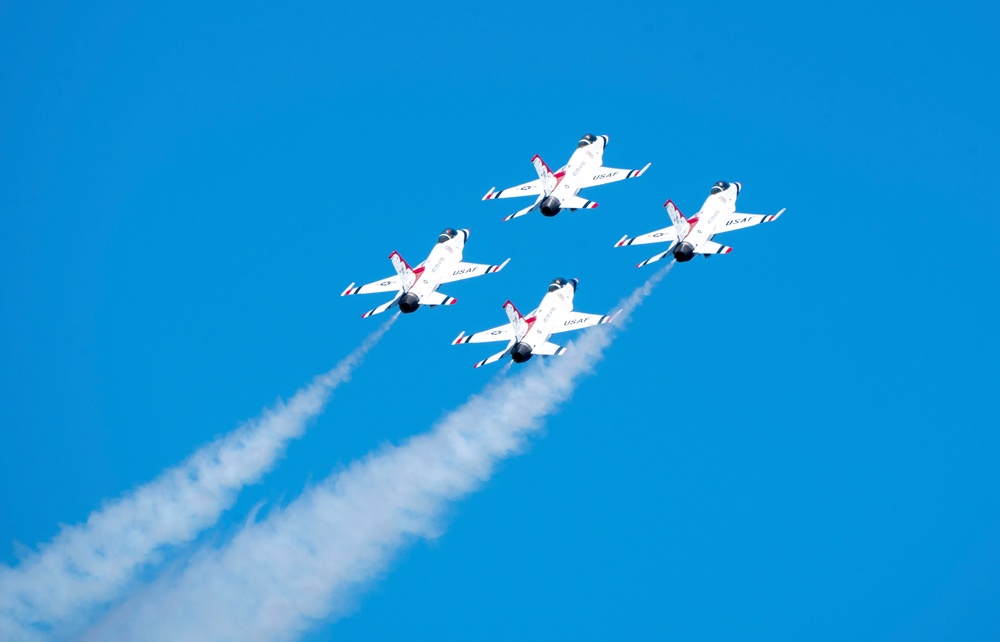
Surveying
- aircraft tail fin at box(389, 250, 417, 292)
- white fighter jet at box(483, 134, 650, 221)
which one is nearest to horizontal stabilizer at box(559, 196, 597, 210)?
white fighter jet at box(483, 134, 650, 221)

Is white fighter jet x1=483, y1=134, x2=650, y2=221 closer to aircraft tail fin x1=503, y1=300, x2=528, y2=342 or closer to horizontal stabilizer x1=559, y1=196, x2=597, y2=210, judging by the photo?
horizontal stabilizer x1=559, y1=196, x2=597, y2=210

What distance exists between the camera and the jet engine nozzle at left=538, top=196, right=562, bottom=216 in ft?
352

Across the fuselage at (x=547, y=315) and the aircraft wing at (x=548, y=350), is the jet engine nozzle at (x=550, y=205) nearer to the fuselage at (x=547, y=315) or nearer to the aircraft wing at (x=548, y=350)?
the fuselage at (x=547, y=315)

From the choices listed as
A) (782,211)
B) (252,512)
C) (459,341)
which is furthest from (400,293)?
(782,211)

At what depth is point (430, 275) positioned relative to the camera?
102500mm

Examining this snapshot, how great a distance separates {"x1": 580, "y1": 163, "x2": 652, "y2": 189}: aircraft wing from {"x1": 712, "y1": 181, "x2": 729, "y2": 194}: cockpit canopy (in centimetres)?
422

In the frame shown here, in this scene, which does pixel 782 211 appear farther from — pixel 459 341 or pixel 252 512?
pixel 252 512

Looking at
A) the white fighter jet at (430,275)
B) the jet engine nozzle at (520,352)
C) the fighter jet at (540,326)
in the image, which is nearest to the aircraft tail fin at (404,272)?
the white fighter jet at (430,275)

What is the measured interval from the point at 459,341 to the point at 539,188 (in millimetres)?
16486

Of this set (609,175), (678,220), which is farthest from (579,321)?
(609,175)

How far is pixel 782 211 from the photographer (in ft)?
339

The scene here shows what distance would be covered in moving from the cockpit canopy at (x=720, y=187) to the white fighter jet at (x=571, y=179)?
4317 mm

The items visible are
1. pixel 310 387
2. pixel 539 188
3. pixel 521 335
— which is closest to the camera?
pixel 521 335

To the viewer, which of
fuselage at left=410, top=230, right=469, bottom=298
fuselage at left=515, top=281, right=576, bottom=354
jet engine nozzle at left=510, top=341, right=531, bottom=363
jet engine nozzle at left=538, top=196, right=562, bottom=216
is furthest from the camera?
jet engine nozzle at left=538, top=196, right=562, bottom=216
